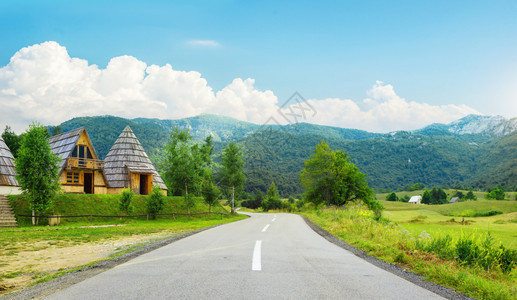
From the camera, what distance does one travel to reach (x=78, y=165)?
110ft

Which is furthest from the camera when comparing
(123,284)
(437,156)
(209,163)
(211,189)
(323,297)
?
(437,156)

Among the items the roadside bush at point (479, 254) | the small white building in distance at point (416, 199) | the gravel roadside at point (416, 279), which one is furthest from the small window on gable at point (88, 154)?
the small white building in distance at point (416, 199)

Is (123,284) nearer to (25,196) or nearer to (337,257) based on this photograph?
(337,257)

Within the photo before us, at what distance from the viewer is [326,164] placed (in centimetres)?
5081

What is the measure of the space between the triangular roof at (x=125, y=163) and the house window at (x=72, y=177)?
3426 mm

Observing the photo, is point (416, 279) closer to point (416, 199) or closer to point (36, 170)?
point (36, 170)

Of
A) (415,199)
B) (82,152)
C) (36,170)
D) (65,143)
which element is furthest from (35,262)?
(415,199)

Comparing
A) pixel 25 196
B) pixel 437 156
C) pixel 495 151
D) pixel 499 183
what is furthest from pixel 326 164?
pixel 495 151

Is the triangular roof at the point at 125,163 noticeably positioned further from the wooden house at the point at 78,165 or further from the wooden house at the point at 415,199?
the wooden house at the point at 415,199

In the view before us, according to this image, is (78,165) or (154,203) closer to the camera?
(154,203)

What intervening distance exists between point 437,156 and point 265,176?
412 ft

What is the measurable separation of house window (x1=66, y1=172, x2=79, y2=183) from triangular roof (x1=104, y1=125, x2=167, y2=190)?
3.43m

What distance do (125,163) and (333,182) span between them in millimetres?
31263

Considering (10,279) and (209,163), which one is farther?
(209,163)
